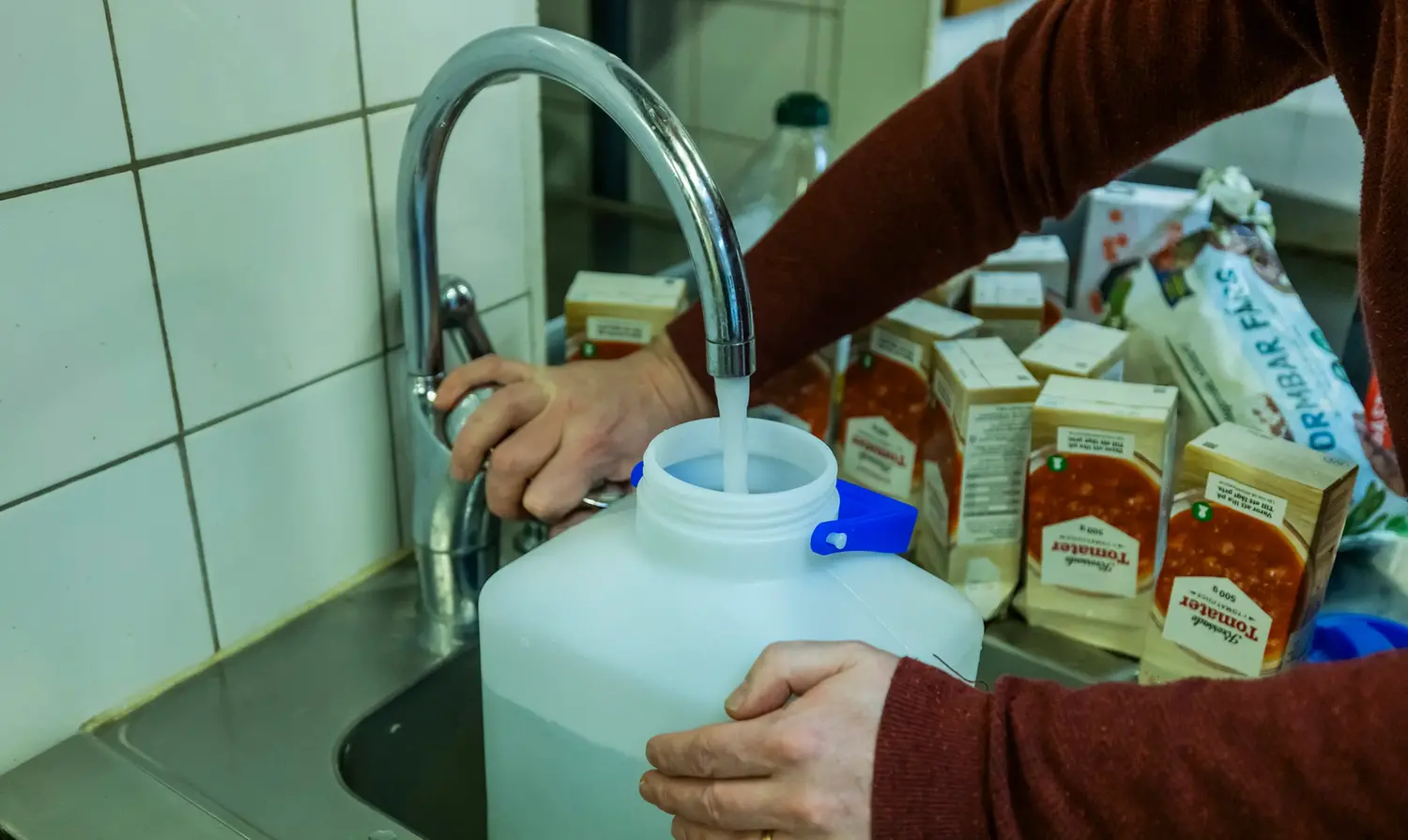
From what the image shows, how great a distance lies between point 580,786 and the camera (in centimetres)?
64

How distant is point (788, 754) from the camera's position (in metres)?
0.50

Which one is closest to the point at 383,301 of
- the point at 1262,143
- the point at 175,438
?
the point at 175,438

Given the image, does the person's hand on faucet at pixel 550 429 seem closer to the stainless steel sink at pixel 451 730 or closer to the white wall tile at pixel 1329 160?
the stainless steel sink at pixel 451 730

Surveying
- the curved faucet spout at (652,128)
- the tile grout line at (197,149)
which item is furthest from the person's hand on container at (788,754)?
the tile grout line at (197,149)

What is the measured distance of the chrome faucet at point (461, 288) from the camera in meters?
0.56

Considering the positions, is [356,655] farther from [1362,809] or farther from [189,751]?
[1362,809]

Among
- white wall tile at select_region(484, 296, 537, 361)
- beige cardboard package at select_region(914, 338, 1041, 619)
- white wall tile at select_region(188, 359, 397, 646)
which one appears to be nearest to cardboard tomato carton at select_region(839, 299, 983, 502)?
beige cardboard package at select_region(914, 338, 1041, 619)

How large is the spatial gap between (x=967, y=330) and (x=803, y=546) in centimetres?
38

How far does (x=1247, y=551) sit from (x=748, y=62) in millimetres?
843

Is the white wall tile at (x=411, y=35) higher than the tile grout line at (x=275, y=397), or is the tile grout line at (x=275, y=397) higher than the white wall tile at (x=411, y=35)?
the white wall tile at (x=411, y=35)

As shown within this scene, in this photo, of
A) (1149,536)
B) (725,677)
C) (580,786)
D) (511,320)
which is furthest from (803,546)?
(511,320)

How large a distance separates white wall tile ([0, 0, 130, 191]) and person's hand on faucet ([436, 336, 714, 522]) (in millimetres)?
242

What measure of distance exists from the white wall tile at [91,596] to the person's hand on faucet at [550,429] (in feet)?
0.59

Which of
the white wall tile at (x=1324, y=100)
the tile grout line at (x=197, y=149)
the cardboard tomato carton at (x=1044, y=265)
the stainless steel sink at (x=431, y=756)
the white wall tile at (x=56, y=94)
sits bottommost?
the stainless steel sink at (x=431, y=756)
